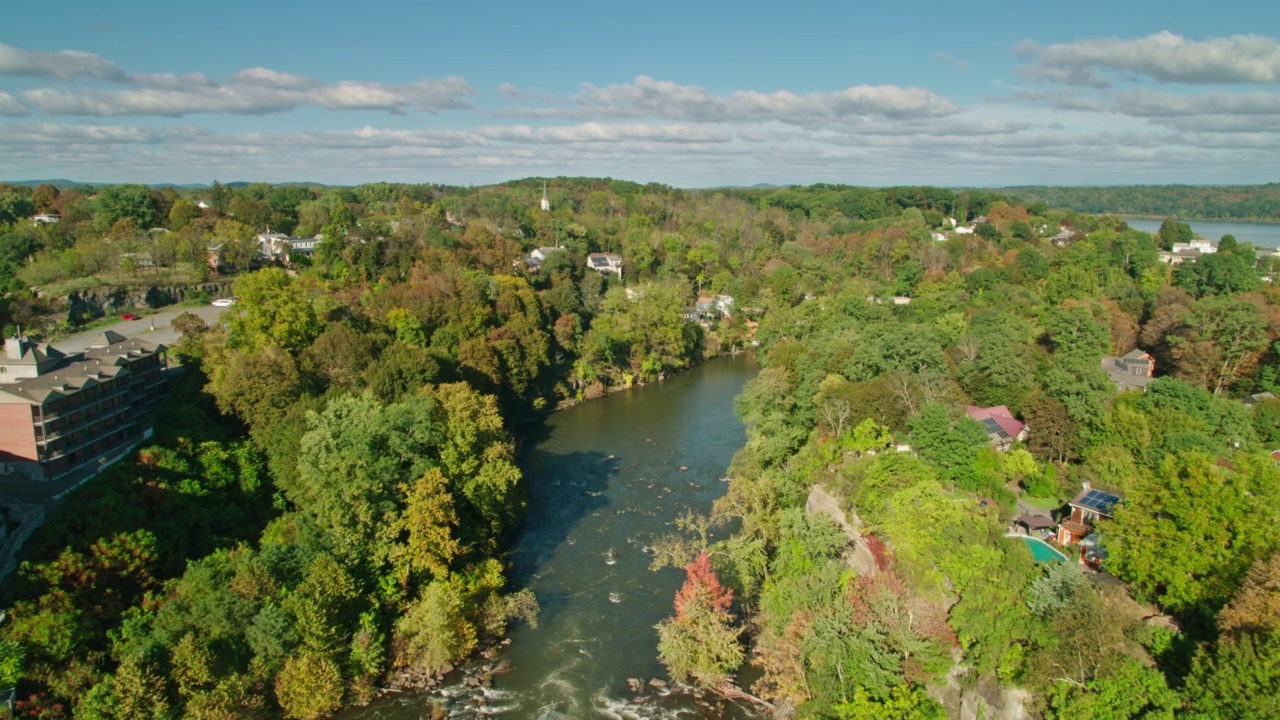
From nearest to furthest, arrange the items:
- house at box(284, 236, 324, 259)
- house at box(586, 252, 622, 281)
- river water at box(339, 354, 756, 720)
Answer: river water at box(339, 354, 756, 720) < house at box(284, 236, 324, 259) < house at box(586, 252, 622, 281)

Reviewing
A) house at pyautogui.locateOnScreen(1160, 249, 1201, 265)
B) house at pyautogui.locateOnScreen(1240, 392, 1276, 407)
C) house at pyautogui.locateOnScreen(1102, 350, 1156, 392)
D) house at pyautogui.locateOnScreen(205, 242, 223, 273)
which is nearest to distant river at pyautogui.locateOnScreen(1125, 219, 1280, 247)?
house at pyautogui.locateOnScreen(1160, 249, 1201, 265)

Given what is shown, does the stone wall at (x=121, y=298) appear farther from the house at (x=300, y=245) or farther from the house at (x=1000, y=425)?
the house at (x=1000, y=425)

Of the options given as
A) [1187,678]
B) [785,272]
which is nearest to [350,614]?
[1187,678]

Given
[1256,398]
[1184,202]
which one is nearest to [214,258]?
[1256,398]

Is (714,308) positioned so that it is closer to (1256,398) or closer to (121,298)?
(1256,398)

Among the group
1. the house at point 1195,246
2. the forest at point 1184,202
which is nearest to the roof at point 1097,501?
the house at point 1195,246

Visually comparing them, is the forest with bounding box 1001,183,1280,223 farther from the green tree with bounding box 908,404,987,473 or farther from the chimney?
the chimney
